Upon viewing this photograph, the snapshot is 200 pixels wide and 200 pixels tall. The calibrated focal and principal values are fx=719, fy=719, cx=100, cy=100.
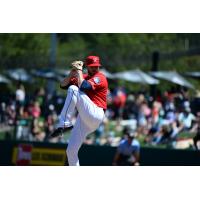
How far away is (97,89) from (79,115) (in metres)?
0.48

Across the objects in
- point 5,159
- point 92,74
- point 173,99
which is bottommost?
point 5,159

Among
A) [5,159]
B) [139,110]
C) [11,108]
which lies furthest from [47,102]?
[5,159]

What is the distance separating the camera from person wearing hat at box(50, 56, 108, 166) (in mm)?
10617

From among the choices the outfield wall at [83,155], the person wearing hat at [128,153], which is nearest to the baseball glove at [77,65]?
the person wearing hat at [128,153]

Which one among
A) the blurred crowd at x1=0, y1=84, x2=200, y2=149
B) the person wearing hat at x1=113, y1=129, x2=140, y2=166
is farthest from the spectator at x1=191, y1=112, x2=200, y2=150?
the person wearing hat at x1=113, y1=129, x2=140, y2=166

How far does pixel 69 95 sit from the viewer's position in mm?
10578

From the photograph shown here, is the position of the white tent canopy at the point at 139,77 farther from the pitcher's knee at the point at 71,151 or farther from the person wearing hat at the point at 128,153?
the pitcher's knee at the point at 71,151

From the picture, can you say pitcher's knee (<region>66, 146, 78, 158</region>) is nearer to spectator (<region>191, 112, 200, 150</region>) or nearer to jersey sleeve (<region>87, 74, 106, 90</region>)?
jersey sleeve (<region>87, 74, 106, 90</region>)

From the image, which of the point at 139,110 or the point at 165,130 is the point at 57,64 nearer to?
the point at 139,110

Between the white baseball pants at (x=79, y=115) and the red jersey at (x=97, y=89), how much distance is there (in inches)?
4.2

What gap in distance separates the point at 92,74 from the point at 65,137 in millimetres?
10693

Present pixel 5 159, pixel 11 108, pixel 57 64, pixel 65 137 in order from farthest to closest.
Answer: pixel 57 64 → pixel 11 108 → pixel 65 137 → pixel 5 159

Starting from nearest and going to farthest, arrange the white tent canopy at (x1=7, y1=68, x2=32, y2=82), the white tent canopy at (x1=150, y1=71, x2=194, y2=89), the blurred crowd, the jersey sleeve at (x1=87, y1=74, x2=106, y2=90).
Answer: the jersey sleeve at (x1=87, y1=74, x2=106, y2=90)
the blurred crowd
the white tent canopy at (x1=150, y1=71, x2=194, y2=89)
the white tent canopy at (x1=7, y1=68, x2=32, y2=82)

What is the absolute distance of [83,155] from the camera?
17828 mm
